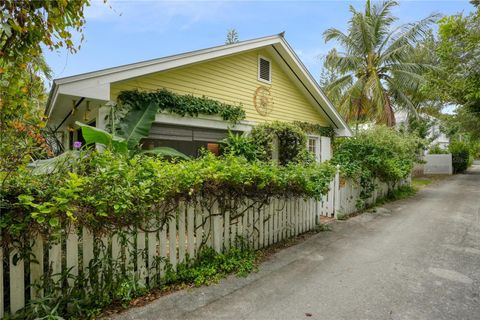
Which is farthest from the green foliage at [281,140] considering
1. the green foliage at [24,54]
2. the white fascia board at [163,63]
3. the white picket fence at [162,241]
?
the green foliage at [24,54]

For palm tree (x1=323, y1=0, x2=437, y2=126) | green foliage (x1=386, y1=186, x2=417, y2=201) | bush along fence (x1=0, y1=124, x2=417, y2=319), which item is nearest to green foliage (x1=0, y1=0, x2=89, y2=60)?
bush along fence (x1=0, y1=124, x2=417, y2=319)

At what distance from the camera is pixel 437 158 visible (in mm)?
24078

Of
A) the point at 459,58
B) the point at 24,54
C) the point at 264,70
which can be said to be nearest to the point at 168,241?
the point at 24,54

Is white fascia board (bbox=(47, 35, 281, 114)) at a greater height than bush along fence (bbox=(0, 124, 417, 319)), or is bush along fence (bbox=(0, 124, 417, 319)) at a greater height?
white fascia board (bbox=(47, 35, 281, 114))

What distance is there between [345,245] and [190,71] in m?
5.75

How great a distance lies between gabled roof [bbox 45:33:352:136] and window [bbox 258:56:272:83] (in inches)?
17.4

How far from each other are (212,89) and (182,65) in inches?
49.9

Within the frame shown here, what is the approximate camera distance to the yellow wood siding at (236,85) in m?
6.95

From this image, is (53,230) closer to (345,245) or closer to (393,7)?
(345,245)

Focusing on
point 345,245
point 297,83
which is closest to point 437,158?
point 297,83

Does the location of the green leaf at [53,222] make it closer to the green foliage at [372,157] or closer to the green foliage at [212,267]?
the green foliage at [212,267]

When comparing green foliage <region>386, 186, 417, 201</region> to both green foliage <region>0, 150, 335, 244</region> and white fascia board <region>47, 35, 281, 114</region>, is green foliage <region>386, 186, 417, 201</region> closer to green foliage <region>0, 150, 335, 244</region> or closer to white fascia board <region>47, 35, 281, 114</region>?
white fascia board <region>47, 35, 281, 114</region>

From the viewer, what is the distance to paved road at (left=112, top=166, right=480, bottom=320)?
3314 mm

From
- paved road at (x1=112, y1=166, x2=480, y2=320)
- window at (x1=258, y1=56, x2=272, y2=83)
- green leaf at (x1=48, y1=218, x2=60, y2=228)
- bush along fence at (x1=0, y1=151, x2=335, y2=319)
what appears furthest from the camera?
window at (x1=258, y1=56, x2=272, y2=83)
